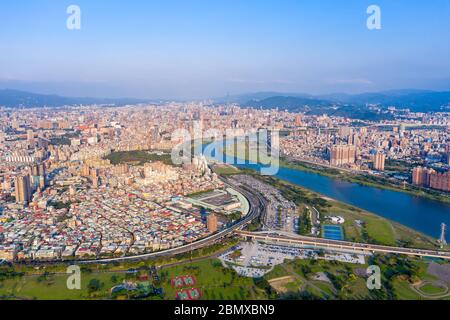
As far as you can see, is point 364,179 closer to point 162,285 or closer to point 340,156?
point 340,156

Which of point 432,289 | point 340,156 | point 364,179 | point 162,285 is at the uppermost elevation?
point 340,156

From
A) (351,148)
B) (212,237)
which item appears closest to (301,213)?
(212,237)

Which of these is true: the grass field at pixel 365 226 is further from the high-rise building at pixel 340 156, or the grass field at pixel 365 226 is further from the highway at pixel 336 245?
the high-rise building at pixel 340 156

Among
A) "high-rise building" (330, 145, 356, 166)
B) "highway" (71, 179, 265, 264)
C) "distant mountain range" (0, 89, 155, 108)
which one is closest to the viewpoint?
"highway" (71, 179, 265, 264)

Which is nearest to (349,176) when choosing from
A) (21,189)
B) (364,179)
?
(364,179)

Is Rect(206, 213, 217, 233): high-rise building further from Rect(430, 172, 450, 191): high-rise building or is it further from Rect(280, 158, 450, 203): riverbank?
Rect(430, 172, 450, 191): high-rise building

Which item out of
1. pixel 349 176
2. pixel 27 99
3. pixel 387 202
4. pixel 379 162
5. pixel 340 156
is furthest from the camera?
pixel 27 99

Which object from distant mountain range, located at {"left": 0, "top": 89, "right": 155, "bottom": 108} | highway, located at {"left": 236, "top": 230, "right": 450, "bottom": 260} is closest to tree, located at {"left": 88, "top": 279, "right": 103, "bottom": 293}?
highway, located at {"left": 236, "top": 230, "right": 450, "bottom": 260}

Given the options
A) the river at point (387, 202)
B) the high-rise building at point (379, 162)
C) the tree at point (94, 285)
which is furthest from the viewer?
the high-rise building at point (379, 162)

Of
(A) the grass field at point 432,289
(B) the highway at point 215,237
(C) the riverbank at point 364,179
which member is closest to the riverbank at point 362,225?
(B) the highway at point 215,237
